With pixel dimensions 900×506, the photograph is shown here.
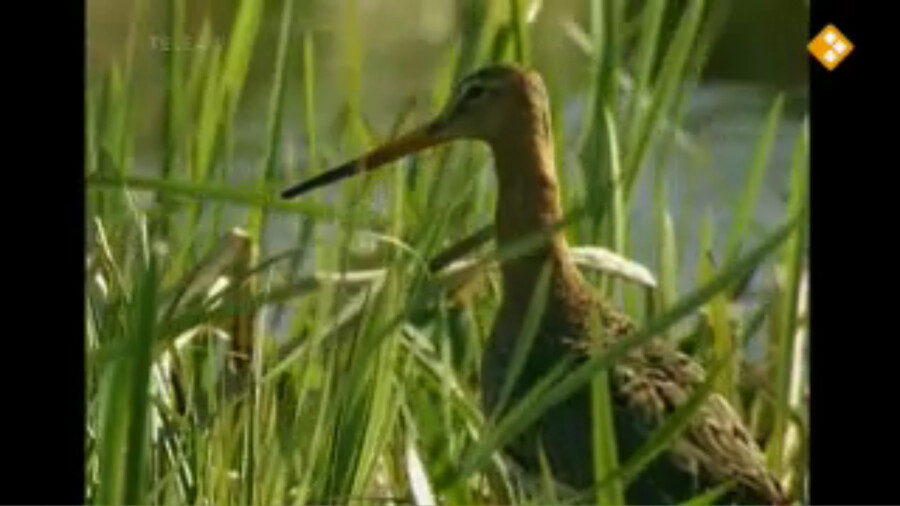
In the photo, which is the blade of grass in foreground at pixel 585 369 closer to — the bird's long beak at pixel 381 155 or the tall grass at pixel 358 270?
the tall grass at pixel 358 270

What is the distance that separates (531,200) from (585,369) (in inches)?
9.5

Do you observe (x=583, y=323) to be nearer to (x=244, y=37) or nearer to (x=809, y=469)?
(x=809, y=469)

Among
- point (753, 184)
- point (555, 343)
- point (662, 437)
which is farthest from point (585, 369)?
point (753, 184)

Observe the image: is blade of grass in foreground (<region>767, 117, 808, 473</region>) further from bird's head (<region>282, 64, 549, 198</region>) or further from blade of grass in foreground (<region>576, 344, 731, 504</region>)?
bird's head (<region>282, 64, 549, 198</region>)

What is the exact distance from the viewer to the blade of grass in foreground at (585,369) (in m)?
1.89

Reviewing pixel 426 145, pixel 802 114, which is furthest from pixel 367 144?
pixel 802 114

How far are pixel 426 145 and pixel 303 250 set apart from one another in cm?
14

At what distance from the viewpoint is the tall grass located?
2061 mm

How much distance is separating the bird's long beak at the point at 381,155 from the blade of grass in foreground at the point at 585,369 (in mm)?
232
